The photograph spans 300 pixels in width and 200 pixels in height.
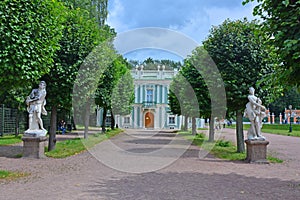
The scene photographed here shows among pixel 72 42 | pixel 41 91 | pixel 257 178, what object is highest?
pixel 72 42

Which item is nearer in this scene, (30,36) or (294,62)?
(294,62)

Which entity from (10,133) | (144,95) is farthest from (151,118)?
(10,133)

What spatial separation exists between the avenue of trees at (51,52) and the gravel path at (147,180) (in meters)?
Result: 3.00

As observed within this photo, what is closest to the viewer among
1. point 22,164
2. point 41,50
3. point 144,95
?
point 41,50

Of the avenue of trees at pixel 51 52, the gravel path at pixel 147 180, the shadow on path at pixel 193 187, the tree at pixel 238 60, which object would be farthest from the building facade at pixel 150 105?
the shadow on path at pixel 193 187

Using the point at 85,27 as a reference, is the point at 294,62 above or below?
below

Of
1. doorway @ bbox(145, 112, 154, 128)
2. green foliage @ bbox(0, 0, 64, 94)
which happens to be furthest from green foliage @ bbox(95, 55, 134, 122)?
doorway @ bbox(145, 112, 154, 128)

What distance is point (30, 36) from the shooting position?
31.7 feet

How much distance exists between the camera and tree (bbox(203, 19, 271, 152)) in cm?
1461

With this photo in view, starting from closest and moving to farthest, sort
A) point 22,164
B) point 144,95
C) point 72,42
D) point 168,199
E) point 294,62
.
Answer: point 168,199, point 294,62, point 22,164, point 72,42, point 144,95

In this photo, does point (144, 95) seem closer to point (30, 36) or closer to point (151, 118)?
point (151, 118)

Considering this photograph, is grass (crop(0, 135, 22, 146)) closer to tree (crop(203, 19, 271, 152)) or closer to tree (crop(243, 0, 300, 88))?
tree (crop(203, 19, 271, 152))

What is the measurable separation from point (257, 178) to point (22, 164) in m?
7.95

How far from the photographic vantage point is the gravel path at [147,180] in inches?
280
